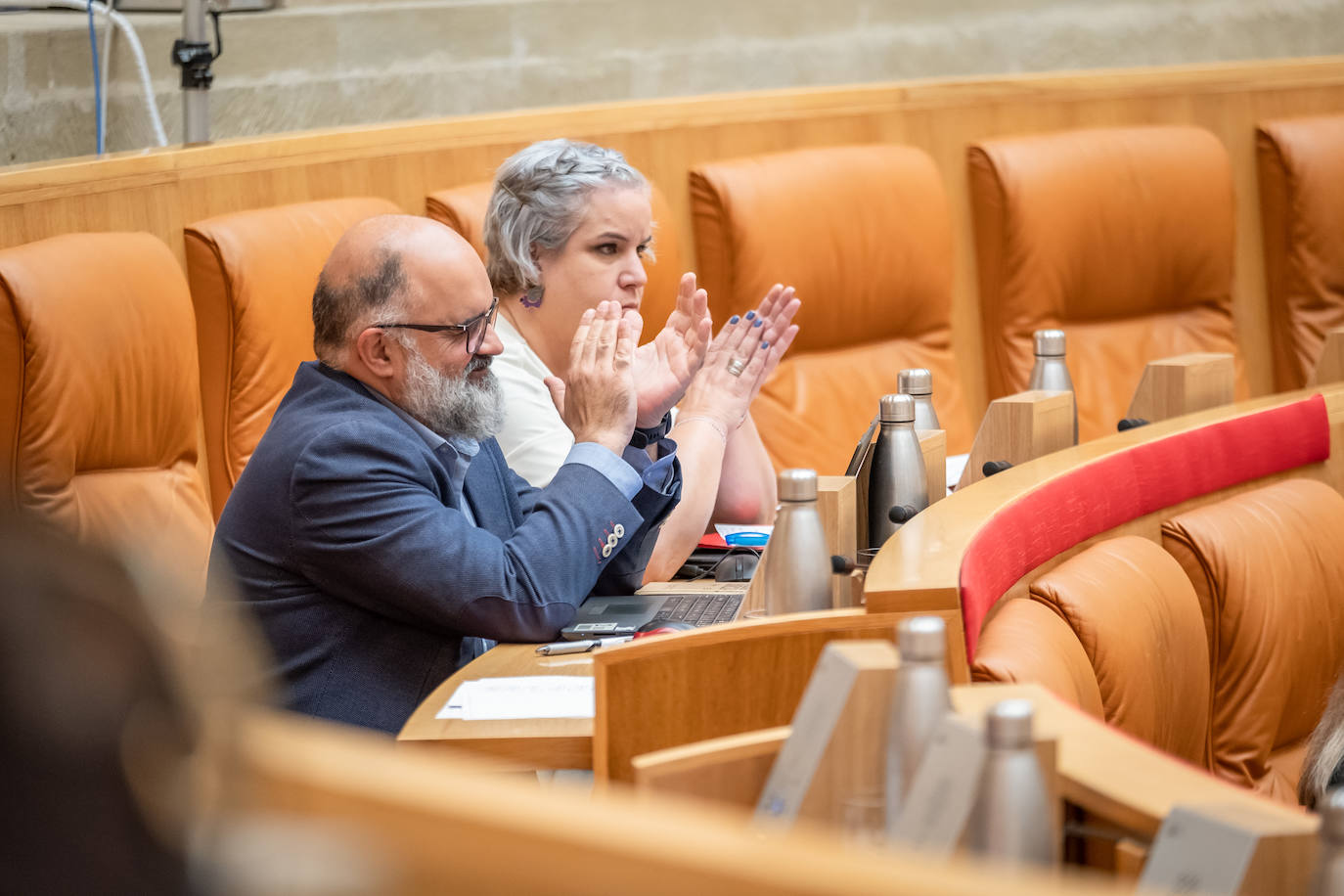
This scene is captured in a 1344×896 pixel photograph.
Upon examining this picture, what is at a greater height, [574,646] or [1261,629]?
[574,646]

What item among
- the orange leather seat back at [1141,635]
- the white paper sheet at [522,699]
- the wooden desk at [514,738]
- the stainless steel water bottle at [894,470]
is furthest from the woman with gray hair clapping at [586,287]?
the wooden desk at [514,738]

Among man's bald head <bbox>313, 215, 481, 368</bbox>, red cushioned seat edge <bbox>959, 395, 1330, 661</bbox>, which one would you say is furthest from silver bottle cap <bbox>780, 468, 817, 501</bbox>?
man's bald head <bbox>313, 215, 481, 368</bbox>

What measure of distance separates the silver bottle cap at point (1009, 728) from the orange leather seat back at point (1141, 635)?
100cm

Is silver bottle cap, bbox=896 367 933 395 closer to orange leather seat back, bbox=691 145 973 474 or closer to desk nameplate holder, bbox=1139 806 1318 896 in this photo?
orange leather seat back, bbox=691 145 973 474

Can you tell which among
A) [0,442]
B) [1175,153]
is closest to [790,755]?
[0,442]

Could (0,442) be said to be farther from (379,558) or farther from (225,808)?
(225,808)

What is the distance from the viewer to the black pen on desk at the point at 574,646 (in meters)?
1.94

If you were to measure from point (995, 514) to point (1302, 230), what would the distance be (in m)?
3.17

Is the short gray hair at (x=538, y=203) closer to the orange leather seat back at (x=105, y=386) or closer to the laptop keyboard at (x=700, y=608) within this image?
the orange leather seat back at (x=105, y=386)

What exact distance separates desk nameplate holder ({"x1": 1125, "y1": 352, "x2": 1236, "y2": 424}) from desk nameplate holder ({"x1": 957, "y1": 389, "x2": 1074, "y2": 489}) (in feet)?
1.36

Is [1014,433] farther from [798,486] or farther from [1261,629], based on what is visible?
[798,486]

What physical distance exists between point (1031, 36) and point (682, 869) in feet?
16.6

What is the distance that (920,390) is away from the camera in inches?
98.3

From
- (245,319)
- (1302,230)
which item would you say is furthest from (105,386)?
(1302,230)
